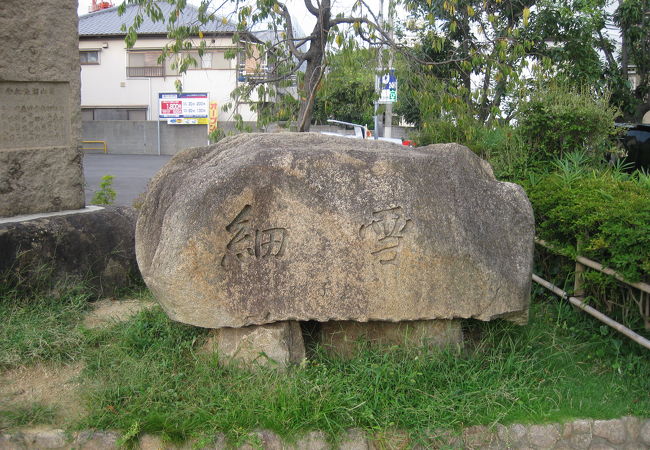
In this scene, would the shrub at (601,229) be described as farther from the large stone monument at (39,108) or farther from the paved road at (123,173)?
the paved road at (123,173)

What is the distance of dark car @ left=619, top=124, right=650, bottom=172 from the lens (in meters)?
8.20

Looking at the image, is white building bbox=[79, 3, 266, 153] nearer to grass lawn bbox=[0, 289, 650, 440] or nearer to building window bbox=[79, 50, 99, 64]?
building window bbox=[79, 50, 99, 64]

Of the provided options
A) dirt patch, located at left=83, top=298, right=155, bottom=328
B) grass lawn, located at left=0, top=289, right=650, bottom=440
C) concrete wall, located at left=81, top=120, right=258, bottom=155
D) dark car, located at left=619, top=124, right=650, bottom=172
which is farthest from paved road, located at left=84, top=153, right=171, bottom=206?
dark car, located at left=619, top=124, right=650, bottom=172

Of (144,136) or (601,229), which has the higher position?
(601,229)

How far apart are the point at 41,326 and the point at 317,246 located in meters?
2.04

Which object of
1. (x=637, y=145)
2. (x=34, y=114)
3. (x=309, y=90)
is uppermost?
(x=309, y=90)

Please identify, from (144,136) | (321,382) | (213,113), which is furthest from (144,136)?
(321,382)

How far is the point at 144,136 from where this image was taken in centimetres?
2725

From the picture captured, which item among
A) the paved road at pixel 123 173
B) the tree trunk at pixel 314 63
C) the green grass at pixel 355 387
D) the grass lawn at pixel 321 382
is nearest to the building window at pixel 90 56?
the paved road at pixel 123 173

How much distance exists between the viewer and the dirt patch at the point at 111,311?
15.4ft

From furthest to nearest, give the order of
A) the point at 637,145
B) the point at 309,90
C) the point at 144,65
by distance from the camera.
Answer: the point at 144,65 < the point at 637,145 < the point at 309,90

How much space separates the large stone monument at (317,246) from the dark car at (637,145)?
5335 mm

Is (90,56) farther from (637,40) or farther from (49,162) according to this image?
(49,162)

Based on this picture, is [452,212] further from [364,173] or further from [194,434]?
[194,434]
